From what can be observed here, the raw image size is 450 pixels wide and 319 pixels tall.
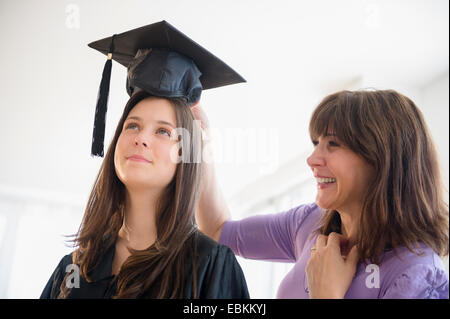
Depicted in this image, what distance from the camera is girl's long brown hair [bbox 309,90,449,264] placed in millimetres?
896

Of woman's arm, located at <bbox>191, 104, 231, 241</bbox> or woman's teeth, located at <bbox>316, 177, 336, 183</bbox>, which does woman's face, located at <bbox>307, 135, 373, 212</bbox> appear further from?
woman's arm, located at <bbox>191, 104, 231, 241</bbox>

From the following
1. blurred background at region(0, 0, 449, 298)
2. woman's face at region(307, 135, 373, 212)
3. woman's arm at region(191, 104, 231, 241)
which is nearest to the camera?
woman's face at region(307, 135, 373, 212)

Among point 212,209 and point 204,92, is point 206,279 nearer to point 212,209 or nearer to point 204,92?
point 212,209

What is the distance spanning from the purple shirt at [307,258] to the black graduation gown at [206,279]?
20 centimetres

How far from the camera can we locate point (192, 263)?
88 cm

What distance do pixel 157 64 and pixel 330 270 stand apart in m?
0.59

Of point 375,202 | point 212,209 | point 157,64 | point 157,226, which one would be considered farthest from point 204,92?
point 375,202

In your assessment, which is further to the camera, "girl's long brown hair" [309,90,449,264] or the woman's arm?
the woman's arm

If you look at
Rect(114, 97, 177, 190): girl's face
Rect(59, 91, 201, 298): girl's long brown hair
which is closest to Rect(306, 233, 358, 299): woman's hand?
Rect(59, 91, 201, 298): girl's long brown hair

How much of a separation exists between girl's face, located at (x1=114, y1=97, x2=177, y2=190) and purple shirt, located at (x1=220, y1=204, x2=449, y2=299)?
1.29 feet

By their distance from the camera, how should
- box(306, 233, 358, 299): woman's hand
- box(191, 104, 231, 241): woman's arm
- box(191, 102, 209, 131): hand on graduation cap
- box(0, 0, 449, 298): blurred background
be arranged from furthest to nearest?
box(0, 0, 449, 298): blurred background, box(191, 104, 231, 241): woman's arm, box(191, 102, 209, 131): hand on graduation cap, box(306, 233, 358, 299): woman's hand

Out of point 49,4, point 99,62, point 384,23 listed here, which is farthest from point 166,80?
point 384,23

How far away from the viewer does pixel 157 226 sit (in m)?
0.96

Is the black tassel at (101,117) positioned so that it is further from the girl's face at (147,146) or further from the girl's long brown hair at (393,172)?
the girl's long brown hair at (393,172)
